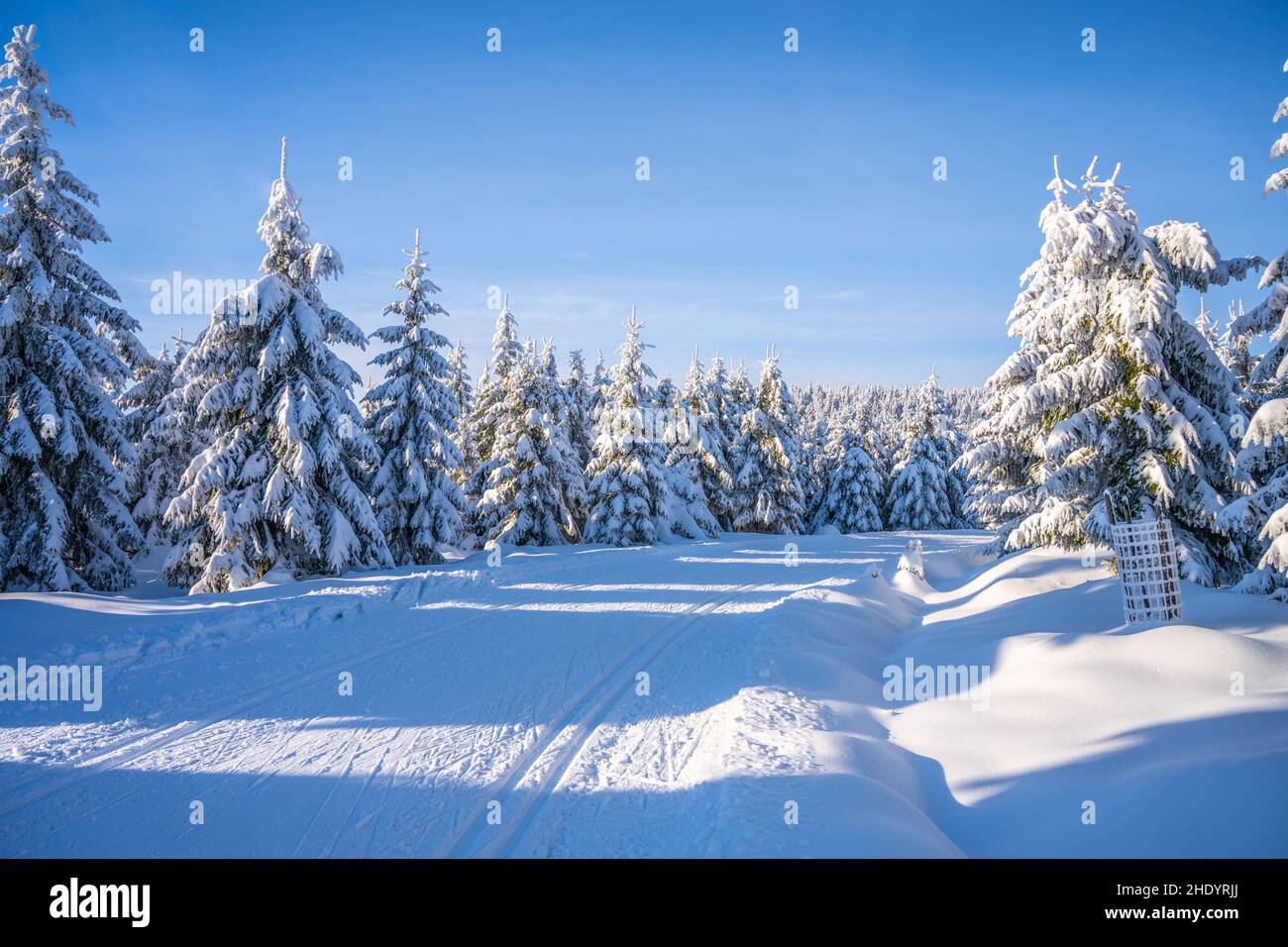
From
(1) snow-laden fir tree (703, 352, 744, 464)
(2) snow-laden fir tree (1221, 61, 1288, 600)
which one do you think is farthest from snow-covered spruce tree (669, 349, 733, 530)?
(2) snow-laden fir tree (1221, 61, 1288, 600)

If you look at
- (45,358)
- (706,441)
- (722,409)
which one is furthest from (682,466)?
(45,358)

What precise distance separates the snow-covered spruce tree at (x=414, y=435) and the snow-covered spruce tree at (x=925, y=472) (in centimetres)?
3702

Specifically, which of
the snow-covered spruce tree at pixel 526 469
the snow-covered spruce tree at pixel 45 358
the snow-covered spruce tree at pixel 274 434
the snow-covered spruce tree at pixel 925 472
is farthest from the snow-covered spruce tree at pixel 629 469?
the snow-covered spruce tree at pixel 925 472

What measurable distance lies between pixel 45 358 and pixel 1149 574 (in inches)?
957

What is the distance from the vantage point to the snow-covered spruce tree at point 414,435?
23.2 metres

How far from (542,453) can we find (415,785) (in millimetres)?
25483

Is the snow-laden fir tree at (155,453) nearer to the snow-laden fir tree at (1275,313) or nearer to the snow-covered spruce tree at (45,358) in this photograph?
the snow-covered spruce tree at (45,358)

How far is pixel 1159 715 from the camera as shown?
6.10 metres

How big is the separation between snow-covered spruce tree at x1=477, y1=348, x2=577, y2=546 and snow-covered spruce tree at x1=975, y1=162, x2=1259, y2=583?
762 inches

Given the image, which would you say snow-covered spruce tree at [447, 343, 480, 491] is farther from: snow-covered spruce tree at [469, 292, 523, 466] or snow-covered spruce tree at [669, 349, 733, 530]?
snow-covered spruce tree at [669, 349, 733, 530]

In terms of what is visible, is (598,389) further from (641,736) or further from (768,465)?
(641,736)

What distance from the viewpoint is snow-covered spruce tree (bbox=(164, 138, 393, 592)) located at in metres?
16.9

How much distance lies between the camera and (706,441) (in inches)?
1614
